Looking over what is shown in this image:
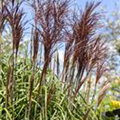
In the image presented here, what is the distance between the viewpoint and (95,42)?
3.15m

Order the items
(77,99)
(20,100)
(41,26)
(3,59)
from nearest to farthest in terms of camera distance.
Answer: (41,26) → (20,100) → (77,99) → (3,59)

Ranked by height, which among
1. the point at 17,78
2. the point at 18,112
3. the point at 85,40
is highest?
the point at 85,40

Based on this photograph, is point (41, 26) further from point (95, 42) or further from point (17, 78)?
point (17, 78)

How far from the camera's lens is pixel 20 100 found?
3072 millimetres

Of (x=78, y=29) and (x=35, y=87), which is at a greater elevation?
(x=78, y=29)

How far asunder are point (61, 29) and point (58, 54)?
0.63 meters

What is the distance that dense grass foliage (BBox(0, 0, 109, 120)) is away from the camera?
2.92 m

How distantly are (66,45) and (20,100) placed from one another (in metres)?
0.50

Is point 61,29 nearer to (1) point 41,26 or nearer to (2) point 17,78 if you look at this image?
(1) point 41,26

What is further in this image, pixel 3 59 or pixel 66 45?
pixel 3 59

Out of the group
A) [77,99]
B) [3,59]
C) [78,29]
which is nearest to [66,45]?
[78,29]

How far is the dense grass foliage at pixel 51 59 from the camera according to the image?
292 centimetres

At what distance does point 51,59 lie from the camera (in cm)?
300

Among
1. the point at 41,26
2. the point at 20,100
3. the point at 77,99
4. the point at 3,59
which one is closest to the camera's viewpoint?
the point at 41,26
